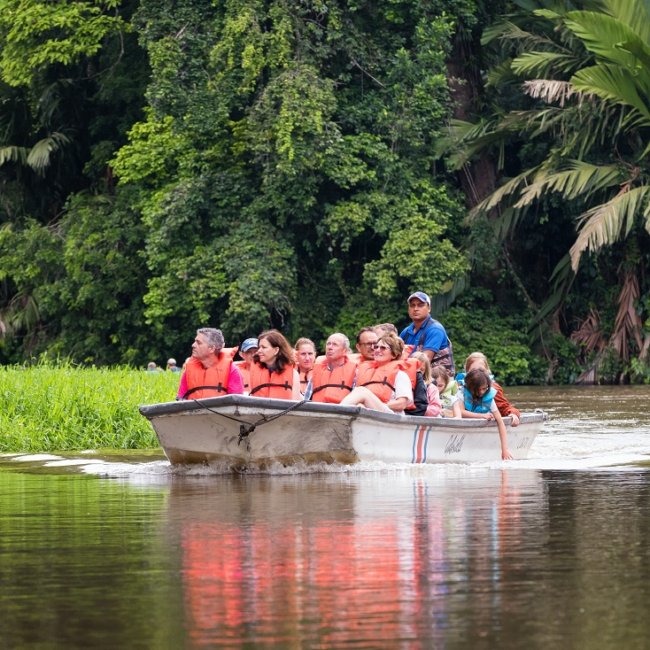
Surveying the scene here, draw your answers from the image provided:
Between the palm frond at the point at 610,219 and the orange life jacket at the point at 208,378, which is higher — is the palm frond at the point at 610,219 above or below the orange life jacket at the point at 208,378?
above

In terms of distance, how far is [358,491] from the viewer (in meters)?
12.1

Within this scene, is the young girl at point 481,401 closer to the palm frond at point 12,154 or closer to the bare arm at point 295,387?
the bare arm at point 295,387

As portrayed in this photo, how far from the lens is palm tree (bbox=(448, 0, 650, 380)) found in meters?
29.4

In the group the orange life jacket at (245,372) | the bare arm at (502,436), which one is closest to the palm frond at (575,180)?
the orange life jacket at (245,372)

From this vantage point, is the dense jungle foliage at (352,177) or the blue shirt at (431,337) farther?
the dense jungle foliage at (352,177)

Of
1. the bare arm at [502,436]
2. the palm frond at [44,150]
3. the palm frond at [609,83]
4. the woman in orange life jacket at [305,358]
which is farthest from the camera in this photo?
the palm frond at [44,150]

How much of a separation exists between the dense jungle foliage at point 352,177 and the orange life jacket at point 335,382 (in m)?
14.5

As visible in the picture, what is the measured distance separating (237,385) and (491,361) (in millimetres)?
19013

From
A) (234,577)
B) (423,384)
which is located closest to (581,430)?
(423,384)

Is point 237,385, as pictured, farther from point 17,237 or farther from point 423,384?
point 17,237

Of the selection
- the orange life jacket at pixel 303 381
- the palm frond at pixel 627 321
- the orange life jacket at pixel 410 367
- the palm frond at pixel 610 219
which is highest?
the palm frond at pixel 610 219

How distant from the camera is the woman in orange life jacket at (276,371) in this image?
14.5 m

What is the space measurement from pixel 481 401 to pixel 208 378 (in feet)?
9.37

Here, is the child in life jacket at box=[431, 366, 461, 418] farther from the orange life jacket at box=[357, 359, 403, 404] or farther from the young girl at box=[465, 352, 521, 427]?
the orange life jacket at box=[357, 359, 403, 404]
